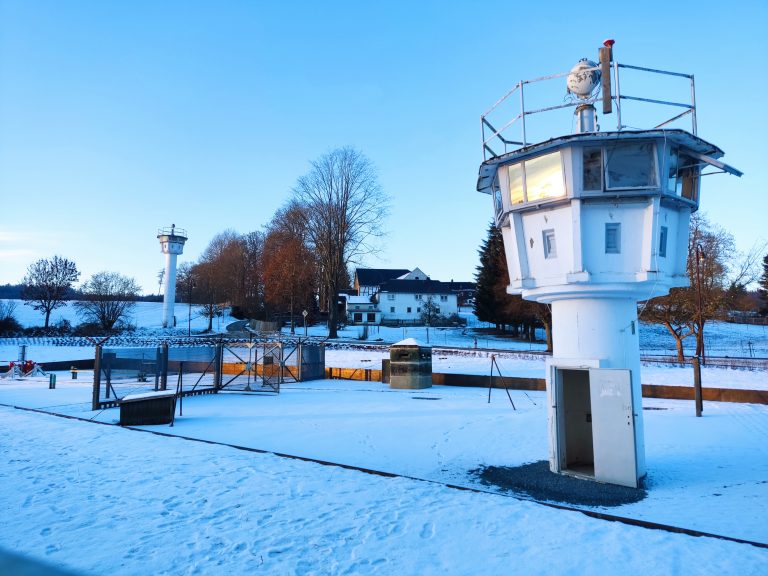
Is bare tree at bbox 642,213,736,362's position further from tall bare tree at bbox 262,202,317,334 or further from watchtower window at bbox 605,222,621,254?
tall bare tree at bbox 262,202,317,334

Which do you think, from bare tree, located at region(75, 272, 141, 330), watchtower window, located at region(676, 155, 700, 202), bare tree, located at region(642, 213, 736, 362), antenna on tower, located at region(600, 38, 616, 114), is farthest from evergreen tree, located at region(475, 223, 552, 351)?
bare tree, located at region(75, 272, 141, 330)

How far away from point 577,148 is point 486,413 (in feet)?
33.2

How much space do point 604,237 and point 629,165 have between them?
141cm

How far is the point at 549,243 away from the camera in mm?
9758

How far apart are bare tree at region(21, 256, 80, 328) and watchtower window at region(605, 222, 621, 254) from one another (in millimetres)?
67031

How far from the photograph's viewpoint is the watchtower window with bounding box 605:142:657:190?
8.98 meters

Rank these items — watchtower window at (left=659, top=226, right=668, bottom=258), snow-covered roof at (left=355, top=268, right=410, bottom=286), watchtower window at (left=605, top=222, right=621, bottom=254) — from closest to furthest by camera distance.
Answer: watchtower window at (left=605, top=222, right=621, bottom=254) < watchtower window at (left=659, top=226, right=668, bottom=258) < snow-covered roof at (left=355, top=268, right=410, bottom=286)

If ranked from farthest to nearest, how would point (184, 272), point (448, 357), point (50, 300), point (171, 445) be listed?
point (184, 272), point (50, 300), point (448, 357), point (171, 445)

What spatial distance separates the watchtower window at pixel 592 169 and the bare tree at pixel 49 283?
2632 inches

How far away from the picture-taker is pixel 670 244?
31.7 ft

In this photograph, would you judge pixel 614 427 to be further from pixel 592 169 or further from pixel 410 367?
pixel 410 367

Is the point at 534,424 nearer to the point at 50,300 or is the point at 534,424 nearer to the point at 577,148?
the point at 577,148

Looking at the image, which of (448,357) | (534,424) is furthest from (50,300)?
(534,424)

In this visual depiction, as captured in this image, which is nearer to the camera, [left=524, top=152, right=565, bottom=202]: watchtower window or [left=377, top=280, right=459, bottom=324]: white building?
[left=524, top=152, right=565, bottom=202]: watchtower window
